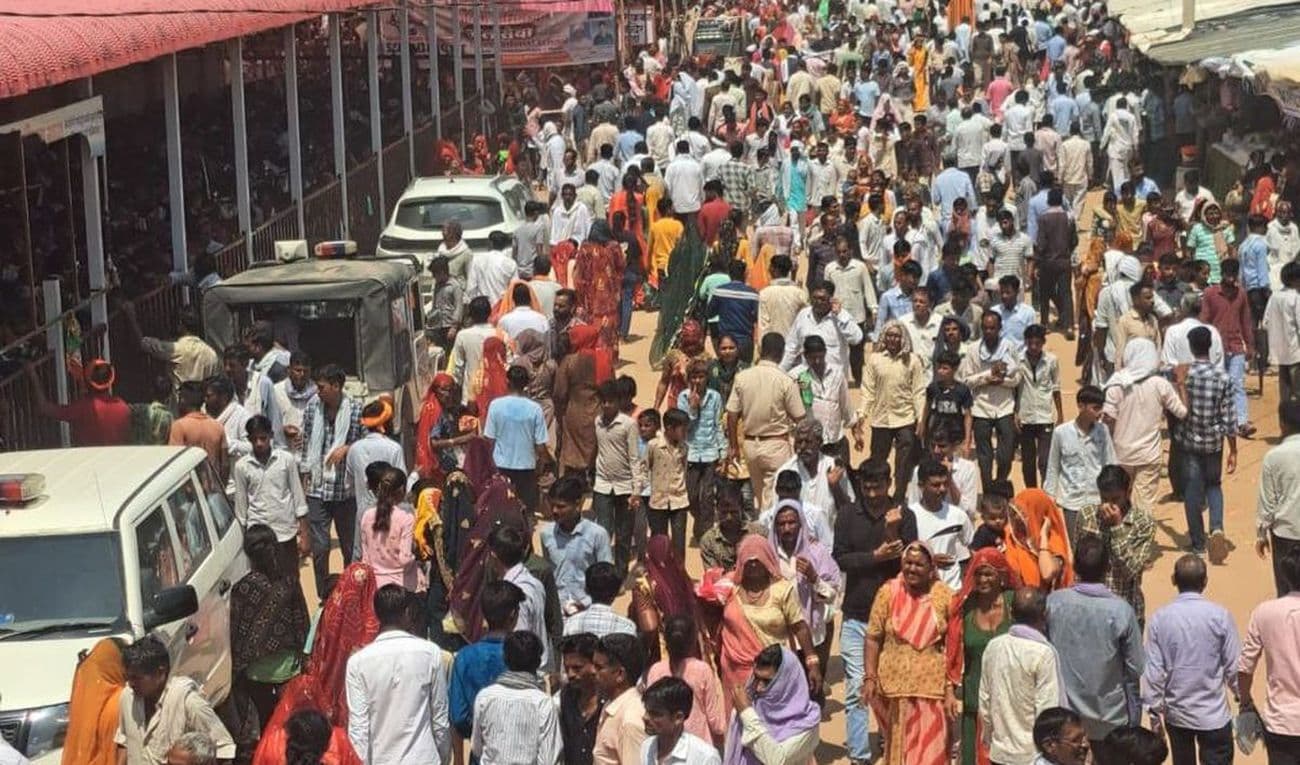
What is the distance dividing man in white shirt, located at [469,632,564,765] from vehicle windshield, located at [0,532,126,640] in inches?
75.0

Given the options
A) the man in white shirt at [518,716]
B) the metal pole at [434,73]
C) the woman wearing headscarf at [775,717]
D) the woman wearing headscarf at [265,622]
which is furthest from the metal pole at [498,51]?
the man in white shirt at [518,716]

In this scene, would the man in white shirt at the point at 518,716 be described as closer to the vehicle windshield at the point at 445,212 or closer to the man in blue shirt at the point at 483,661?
the man in blue shirt at the point at 483,661

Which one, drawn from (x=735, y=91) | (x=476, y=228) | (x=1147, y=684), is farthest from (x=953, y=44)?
(x=1147, y=684)

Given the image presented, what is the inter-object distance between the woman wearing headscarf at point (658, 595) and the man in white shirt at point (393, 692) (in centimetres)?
97

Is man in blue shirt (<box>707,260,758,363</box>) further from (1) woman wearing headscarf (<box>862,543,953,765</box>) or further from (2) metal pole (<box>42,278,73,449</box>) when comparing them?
(1) woman wearing headscarf (<box>862,543,953,765</box>)

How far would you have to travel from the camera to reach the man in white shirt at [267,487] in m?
12.3

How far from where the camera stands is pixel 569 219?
22.0 m

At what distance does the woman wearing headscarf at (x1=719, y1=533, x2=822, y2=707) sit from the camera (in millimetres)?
9523

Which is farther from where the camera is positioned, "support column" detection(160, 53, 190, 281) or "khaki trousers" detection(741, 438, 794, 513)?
"support column" detection(160, 53, 190, 281)

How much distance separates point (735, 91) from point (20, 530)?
22.6m

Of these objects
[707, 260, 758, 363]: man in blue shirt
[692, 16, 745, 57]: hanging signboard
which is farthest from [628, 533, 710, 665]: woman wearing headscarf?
[692, 16, 745, 57]: hanging signboard

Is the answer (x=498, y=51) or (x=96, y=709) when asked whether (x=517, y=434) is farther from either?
(x=498, y=51)

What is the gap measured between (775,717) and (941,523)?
2.29 meters

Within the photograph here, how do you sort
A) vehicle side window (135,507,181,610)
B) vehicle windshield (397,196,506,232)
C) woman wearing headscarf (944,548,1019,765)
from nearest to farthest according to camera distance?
1. woman wearing headscarf (944,548,1019,765)
2. vehicle side window (135,507,181,610)
3. vehicle windshield (397,196,506,232)
